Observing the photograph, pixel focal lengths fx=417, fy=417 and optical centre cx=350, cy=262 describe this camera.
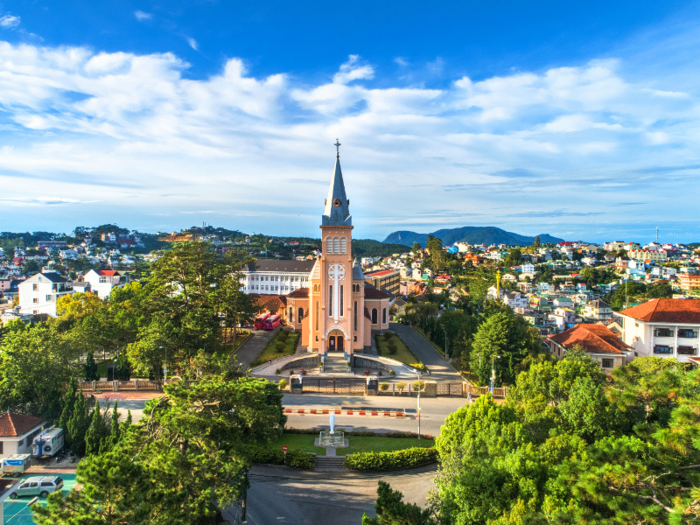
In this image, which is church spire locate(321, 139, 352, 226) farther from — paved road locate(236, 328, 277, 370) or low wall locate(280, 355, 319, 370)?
paved road locate(236, 328, 277, 370)

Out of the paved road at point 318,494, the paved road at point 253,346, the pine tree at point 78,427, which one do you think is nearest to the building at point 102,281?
the paved road at point 253,346

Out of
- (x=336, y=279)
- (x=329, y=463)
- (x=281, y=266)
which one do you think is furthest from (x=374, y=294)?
(x=281, y=266)

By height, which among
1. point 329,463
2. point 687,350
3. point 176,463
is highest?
point 176,463

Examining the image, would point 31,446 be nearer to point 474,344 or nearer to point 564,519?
point 564,519

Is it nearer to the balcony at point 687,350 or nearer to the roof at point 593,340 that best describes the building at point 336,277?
the roof at point 593,340

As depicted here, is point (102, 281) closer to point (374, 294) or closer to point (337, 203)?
point (374, 294)

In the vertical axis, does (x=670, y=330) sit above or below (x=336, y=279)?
below
